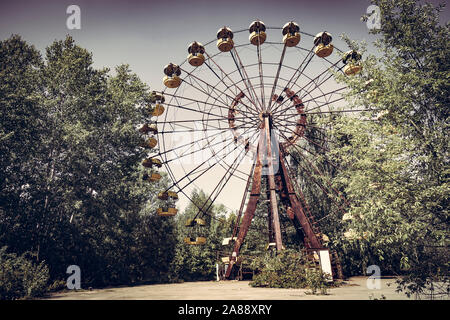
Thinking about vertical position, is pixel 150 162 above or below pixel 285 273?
above

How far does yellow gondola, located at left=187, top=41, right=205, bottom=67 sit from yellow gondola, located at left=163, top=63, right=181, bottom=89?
66.2 inches

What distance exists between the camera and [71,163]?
56.4 feet

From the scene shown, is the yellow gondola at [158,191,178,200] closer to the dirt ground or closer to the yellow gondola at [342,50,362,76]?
the dirt ground

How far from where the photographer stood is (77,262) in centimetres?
1659

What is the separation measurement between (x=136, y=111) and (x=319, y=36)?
14446 millimetres

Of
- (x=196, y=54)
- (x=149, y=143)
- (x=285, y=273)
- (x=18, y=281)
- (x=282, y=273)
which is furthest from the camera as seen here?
(x=149, y=143)

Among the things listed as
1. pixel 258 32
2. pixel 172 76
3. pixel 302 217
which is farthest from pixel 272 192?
A: pixel 172 76

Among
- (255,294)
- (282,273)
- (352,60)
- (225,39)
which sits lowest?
(282,273)

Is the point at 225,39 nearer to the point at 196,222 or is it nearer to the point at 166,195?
the point at 166,195

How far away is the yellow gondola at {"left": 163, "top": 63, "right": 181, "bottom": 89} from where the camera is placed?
52.8 ft

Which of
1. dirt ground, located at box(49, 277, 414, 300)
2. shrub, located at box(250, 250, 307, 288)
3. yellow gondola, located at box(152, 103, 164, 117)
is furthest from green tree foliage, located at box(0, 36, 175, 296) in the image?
shrub, located at box(250, 250, 307, 288)

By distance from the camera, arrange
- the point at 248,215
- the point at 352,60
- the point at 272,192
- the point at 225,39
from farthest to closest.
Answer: the point at 225,39 → the point at 248,215 → the point at 272,192 → the point at 352,60

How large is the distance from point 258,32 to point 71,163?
48.3 ft
